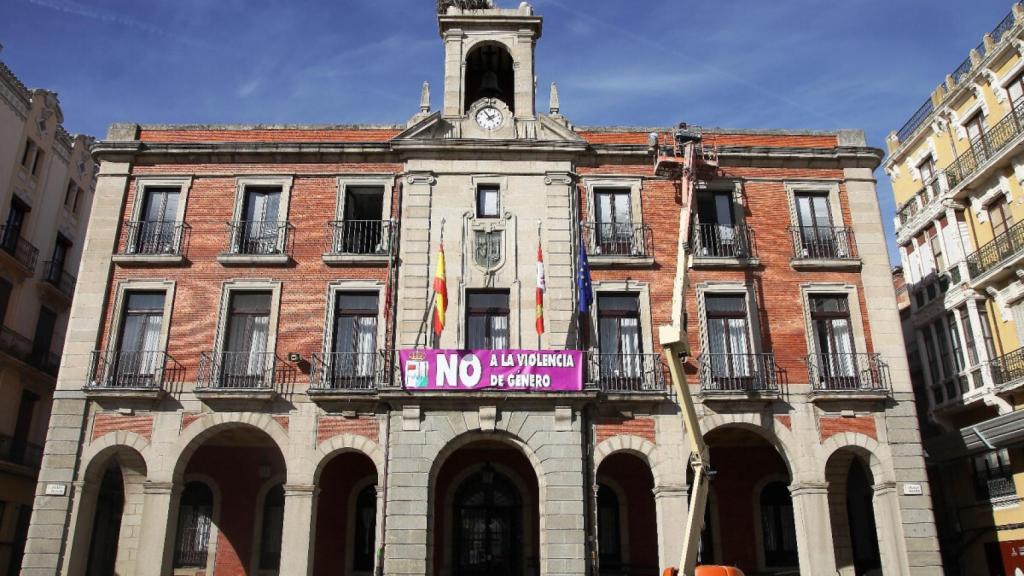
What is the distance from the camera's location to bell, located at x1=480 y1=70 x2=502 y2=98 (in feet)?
87.1

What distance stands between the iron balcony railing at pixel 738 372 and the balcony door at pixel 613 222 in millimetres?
4055

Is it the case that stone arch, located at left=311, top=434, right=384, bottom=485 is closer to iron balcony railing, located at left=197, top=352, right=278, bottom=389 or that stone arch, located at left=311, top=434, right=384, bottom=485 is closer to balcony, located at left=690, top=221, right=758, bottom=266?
iron balcony railing, located at left=197, top=352, right=278, bottom=389

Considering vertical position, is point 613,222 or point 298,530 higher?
point 613,222

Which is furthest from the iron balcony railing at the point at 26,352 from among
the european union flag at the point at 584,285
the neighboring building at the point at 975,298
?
the neighboring building at the point at 975,298

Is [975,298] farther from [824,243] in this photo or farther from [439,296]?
[439,296]

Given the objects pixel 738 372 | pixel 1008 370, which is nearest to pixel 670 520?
pixel 738 372

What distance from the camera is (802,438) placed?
22141 millimetres

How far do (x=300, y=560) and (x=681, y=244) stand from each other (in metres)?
12.8

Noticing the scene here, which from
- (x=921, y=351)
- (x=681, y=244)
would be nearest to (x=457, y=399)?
(x=681, y=244)

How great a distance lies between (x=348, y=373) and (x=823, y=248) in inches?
577

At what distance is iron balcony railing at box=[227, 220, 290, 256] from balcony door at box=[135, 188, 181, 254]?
182 centimetres

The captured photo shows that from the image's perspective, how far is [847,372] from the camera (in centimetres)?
2308

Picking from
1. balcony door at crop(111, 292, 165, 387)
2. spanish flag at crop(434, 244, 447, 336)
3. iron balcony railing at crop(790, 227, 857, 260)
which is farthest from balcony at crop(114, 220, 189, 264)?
iron balcony railing at crop(790, 227, 857, 260)

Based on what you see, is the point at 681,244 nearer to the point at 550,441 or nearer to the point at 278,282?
the point at 550,441
